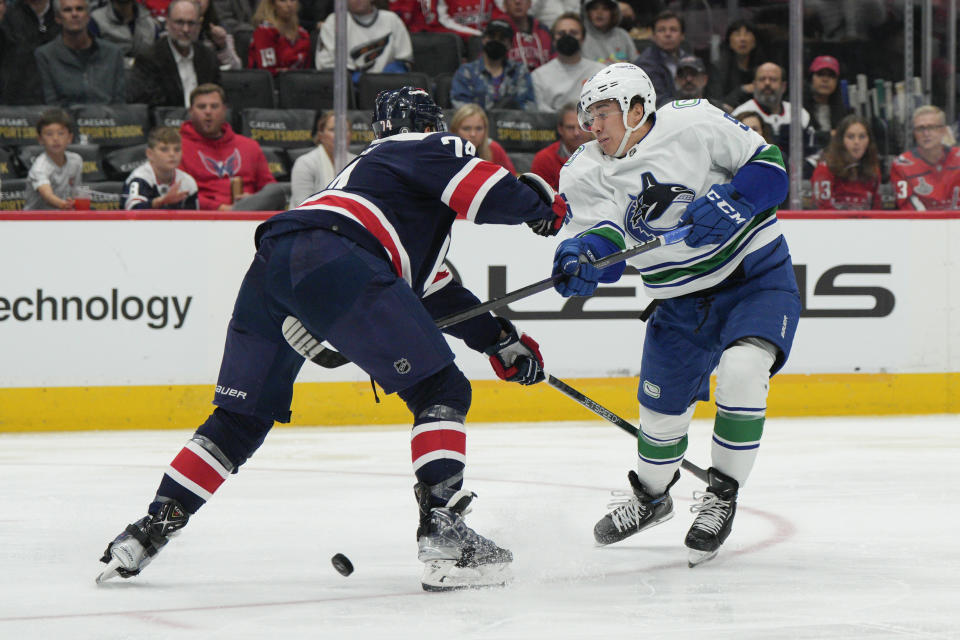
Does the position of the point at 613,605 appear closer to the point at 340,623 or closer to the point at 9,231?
the point at 340,623

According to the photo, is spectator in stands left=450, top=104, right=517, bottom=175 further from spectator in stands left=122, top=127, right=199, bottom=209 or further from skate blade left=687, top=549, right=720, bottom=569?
skate blade left=687, top=549, right=720, bottom=569

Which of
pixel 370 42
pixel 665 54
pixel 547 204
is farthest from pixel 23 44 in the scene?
pixel 547 204

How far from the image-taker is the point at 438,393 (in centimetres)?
287

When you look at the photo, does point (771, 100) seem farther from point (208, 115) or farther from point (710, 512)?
point (710, 512)

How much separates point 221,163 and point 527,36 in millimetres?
2012

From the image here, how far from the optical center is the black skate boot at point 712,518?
306 centimetres

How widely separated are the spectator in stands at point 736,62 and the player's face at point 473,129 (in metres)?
1.83

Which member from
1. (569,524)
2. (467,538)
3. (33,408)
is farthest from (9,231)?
(467,538)

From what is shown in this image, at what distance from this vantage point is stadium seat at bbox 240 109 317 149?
22.8ft

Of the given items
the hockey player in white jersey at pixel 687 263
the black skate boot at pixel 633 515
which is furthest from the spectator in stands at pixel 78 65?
the black skate boot at pixel 633 515

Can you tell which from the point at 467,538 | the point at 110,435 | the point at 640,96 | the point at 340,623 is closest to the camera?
the point at 340,623

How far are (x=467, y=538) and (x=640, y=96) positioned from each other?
115 cm

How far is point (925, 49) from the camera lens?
7.03m

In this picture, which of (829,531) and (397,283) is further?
(829,531)
